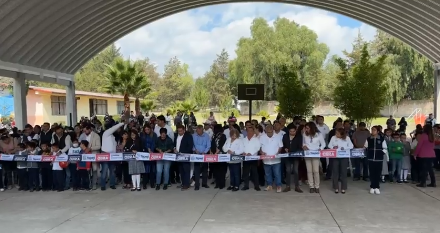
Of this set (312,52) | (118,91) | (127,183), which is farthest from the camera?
(312,52)

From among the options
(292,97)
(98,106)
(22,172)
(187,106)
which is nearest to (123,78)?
(187,106)

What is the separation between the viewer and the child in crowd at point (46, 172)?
949cm

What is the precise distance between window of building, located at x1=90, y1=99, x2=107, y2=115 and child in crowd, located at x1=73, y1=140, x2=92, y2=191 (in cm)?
2950

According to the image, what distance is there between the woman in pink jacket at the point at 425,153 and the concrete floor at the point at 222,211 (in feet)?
1.24

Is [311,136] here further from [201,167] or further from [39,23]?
[39,23]

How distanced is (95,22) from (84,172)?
39.4ft

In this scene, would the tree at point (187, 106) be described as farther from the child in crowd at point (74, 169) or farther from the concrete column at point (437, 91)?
the child in crowd at point (74, 169)

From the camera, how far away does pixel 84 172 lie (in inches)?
374

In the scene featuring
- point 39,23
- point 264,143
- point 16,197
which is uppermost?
point 39,23

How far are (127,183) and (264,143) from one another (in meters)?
3.45

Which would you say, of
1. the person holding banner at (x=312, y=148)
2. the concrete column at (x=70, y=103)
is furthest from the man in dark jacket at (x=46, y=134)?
the concrete column at (x=70, y=103)

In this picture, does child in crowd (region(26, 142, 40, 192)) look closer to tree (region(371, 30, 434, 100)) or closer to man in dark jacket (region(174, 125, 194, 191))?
man in dark jacket (region(174, 125, 194, 191))

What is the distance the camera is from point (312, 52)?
4462 cm

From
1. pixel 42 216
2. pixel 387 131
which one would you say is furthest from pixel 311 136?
pixel 42 216
